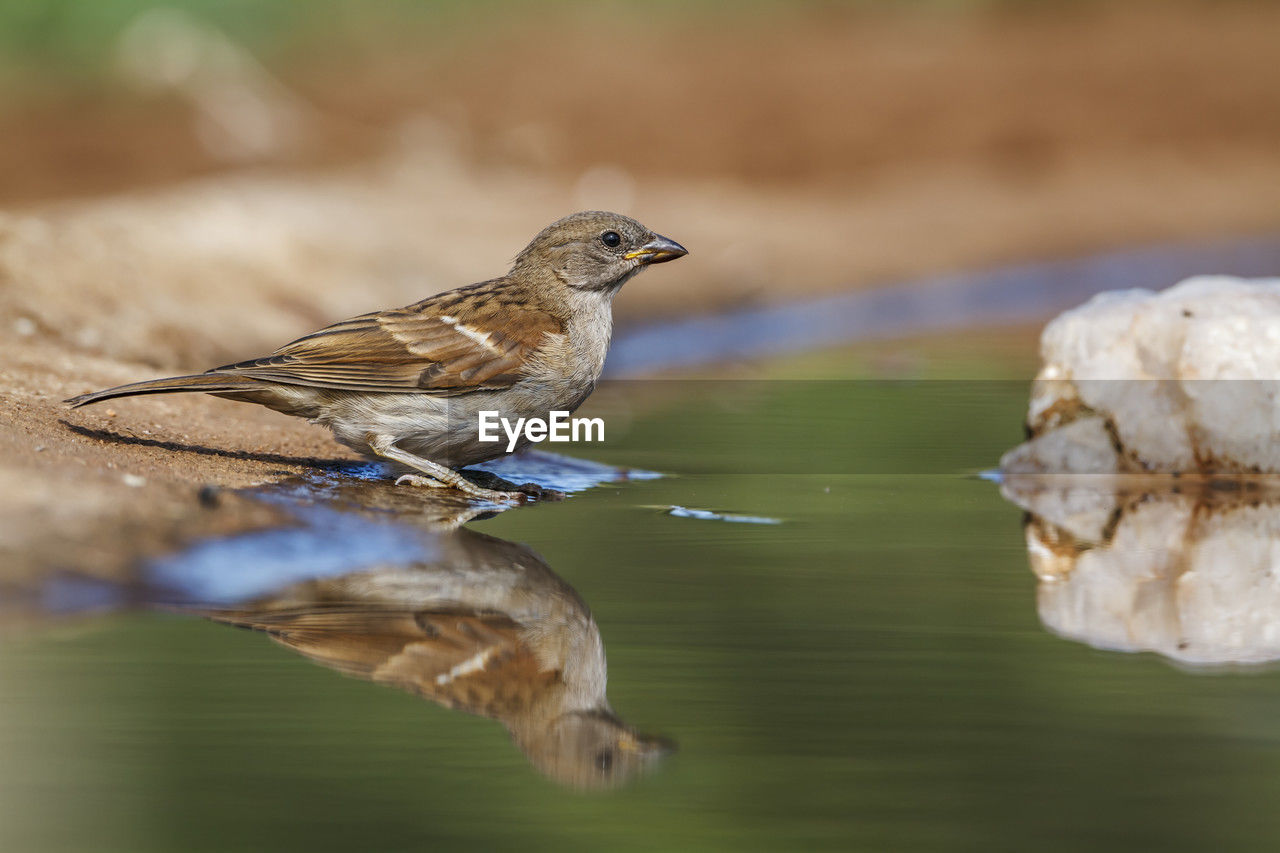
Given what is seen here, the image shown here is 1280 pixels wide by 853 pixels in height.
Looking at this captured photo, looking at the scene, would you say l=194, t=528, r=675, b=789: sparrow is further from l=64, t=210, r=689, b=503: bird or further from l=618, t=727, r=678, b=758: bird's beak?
l=64, t=210, r=689, b=503: bird

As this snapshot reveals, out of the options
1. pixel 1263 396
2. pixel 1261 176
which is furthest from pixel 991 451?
pixel 1261 176

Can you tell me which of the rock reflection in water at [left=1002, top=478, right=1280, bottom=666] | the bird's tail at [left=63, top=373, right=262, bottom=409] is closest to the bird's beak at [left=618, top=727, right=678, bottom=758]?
the rock reflection in water at [left=1002, top=478, right=1280, bottom=666]

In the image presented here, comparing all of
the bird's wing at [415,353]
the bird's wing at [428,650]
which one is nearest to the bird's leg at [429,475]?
the bird's wing at [415,353]

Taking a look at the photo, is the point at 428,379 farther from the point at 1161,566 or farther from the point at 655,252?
the point at 1161,566

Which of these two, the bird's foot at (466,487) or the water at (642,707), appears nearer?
the water at (642,707)

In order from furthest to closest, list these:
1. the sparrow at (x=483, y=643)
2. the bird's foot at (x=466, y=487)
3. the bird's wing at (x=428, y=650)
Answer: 1. the bird's foot at (x=466, y=487)
2. the bird's wing at (x=428, y=650)
3. the sparrow at (x=483, y=643)

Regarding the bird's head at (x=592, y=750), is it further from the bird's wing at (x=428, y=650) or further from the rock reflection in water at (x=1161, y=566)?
the rock reflection in water at (x=1161, y=566)

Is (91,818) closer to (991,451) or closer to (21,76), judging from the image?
(991,451)
